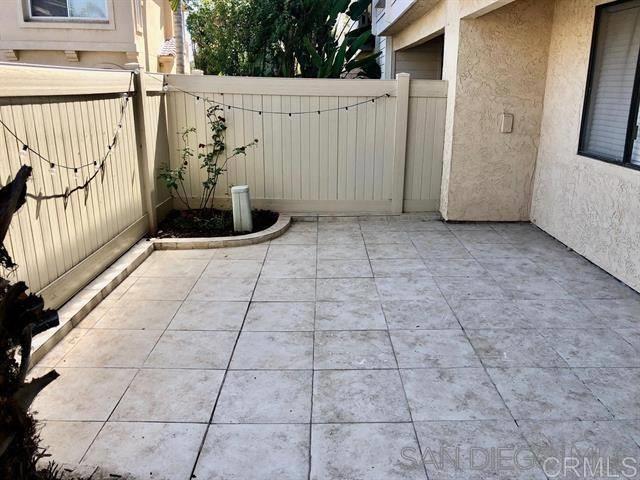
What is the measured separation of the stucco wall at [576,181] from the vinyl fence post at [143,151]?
467 cm

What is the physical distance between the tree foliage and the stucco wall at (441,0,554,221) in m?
3.21

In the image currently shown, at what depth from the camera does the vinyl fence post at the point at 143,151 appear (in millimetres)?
5781

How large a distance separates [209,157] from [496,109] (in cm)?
365

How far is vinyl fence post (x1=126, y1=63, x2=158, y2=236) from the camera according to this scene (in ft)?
19.0

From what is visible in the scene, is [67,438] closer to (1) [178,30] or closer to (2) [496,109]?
(2) [496,109]

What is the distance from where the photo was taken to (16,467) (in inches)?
79.4

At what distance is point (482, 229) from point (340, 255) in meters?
2.07

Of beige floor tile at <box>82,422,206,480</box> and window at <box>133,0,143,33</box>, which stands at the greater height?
window at <box>133,0,143,33</box>

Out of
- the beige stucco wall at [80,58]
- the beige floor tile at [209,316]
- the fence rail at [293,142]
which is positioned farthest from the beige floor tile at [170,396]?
the beige stucco wall at [80,58]

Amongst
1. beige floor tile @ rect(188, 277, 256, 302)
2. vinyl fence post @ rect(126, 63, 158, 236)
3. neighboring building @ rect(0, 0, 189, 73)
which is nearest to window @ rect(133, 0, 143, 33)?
neighboring building @ rect(0, 0, 189, 73)

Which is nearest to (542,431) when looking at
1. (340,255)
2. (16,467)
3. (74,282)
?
(16,467)

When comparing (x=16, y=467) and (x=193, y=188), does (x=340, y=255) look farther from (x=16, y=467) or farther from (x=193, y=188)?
(x=16, y=467)

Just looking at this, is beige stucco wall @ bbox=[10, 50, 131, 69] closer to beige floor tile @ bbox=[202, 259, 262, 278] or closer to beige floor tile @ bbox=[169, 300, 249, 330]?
beige floor tile @ bbox=[202, 259, 262, 278]

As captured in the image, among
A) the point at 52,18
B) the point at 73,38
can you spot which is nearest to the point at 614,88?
the point at 73,38
